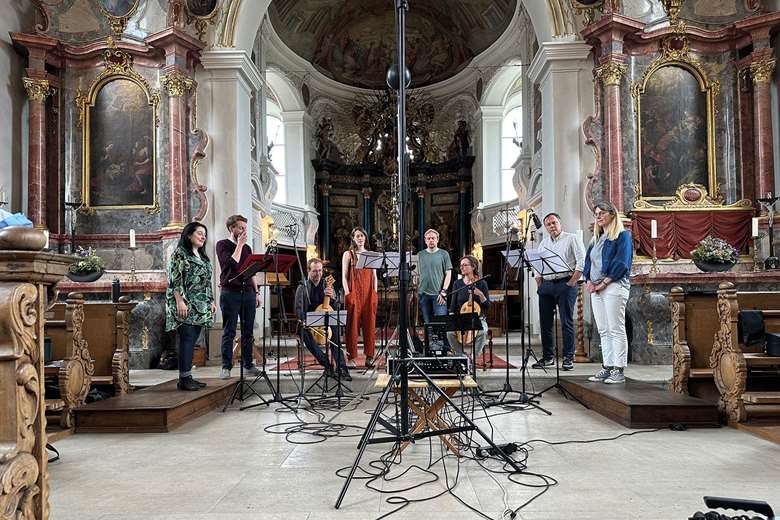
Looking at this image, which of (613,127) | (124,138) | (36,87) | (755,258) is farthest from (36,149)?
(755,258)

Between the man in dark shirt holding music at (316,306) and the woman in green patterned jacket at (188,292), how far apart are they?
2.96 feet

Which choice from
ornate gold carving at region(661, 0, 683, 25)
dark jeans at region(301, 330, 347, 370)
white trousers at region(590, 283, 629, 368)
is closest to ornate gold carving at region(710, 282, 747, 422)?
white trousers at region(590, 283, 629, 368)

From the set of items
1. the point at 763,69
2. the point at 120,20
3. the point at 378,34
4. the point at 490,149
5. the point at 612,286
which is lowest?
the point at 612,286

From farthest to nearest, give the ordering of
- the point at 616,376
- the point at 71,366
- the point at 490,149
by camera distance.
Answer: the point at 490,149 → the point at 616,376 → the point at 71,366

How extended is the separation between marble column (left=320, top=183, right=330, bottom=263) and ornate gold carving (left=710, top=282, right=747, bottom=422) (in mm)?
13020

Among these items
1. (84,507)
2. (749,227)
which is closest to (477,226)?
(749,227)

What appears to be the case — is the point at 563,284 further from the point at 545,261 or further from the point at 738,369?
the point at 738,369

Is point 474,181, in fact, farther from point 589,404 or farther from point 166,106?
point 589,404

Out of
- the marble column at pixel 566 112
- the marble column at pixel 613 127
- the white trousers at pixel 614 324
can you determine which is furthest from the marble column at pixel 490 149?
the white trousers at pixel 614 324

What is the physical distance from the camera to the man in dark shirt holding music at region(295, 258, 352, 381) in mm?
6121

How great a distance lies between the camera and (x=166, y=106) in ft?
29.2

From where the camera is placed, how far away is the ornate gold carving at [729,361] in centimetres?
444

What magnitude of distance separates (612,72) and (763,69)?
1937mm

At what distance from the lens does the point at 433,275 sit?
7012 mm
